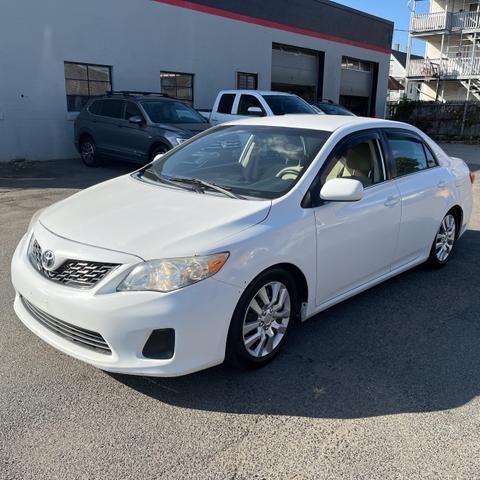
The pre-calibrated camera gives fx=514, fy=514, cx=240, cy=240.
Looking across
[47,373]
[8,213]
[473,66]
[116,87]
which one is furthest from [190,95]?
[473,66]

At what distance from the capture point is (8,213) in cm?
760

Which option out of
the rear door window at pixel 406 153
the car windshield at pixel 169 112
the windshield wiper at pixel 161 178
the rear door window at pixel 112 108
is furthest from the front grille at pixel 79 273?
the rear door window at pixel 112 108

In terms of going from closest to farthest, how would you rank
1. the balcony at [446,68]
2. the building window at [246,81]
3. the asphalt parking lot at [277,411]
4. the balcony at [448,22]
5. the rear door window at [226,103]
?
the asphalt parking lot at [277,411]
the rear door window at [226,103]
the building window at [246,81]
the balcony at [446,68]
the balcony at [448,22]

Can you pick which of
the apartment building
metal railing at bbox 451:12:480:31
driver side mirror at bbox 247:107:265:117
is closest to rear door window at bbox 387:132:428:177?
driver side mirror at bbox 247:107:265:117

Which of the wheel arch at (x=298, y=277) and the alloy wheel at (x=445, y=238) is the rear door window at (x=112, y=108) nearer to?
the alloy wheel at (x=445, y=238)

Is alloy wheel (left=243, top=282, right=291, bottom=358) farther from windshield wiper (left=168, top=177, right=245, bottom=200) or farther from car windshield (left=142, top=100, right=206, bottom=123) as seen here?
car windshield (left=142, top=100, right=206, bottom=123)

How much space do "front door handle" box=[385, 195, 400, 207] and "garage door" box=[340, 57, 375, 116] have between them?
21687mm

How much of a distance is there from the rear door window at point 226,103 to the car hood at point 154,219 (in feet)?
33.4

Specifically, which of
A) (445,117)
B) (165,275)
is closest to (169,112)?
(165,275)

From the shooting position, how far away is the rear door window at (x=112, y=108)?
38.3ft

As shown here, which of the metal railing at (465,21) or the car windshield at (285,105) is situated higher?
the metal railing at (465,21)

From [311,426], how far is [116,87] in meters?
13.7

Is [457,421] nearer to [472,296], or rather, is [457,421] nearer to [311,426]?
[311,426]

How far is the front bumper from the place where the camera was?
2.80 metres
